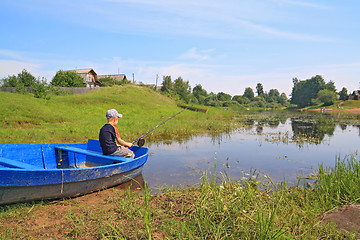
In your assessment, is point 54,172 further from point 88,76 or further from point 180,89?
point 180,89

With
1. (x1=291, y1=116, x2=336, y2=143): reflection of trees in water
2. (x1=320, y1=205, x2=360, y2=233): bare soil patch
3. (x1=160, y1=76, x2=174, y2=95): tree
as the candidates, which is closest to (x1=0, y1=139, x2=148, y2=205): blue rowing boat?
(x1=320, y1=205, x2=360, y2=233): bare soil patch

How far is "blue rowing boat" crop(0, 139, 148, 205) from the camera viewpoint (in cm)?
497

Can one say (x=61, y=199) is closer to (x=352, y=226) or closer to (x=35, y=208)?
(x=35, y=208)

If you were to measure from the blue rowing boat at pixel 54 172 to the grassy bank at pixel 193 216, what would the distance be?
278 mm

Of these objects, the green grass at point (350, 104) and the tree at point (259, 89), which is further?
the tree at point (259, 89)

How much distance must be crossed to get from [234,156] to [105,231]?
7743 millimetres

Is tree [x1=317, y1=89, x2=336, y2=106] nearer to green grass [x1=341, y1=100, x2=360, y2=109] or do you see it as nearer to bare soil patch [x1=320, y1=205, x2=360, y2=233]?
green grass [x1=341, y1=100, x2=360, y2=109]

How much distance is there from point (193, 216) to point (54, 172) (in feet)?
10.4

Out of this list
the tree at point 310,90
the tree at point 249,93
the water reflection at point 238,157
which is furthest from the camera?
the tree at point 249,93

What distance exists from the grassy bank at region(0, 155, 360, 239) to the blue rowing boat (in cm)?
28

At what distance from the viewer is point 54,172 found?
5.27m

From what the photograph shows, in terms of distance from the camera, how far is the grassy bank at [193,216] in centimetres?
354

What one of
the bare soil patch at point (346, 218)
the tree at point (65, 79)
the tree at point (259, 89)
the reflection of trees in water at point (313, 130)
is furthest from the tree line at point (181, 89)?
the tree at point (259, 89)

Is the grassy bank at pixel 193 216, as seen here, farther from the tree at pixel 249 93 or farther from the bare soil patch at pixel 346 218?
the tree at pixel 249 93
